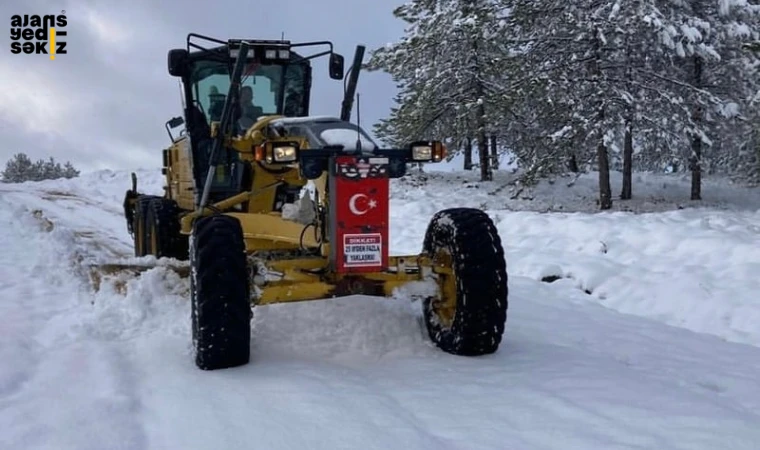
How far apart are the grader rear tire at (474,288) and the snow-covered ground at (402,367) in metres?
0.15

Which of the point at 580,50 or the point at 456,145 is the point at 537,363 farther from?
the point at 456,145

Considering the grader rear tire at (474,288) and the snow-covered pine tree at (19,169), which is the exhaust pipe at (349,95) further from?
the snow-covered pine tree at (19,169)

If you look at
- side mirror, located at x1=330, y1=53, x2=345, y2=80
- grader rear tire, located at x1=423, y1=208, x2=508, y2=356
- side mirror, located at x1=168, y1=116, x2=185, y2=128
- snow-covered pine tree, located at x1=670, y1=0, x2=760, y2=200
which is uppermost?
snow-covered pine tree, located at x1=670, y1=0, x2=760, y2=200

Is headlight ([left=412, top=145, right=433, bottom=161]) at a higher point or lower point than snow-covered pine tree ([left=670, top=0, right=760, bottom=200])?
lower

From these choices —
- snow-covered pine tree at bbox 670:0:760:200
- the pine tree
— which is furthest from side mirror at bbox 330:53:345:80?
the pine tree

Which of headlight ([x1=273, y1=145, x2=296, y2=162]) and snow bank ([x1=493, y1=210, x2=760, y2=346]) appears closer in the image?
headlight ([x1=273, y1=145, x2=296, y2=162])

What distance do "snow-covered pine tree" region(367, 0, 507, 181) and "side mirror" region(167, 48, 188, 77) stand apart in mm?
14596

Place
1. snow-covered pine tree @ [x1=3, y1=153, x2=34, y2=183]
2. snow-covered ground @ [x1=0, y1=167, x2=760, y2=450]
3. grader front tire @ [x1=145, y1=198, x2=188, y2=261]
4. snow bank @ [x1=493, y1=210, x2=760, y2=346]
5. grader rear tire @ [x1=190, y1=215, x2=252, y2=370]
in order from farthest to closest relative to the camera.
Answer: snow-covered pine tree @ [x1=3, y1=153, x2=34, y2=183], grader front tire @ [x1=145, y1=198, x2=188, y2=261], snow bank @ [x1=493, y1=210, x2=760, y2=346], grader rear tire @ [x1=190, y1=215, x2=252, y2=370], snow-covered ground @ [x1=0, y1=167, x2=760, y2=450]

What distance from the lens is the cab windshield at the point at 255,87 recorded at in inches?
285

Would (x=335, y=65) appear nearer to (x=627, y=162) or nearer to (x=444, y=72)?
(x=444, y=72)

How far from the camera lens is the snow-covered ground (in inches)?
134

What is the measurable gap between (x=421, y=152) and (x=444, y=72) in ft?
58.2

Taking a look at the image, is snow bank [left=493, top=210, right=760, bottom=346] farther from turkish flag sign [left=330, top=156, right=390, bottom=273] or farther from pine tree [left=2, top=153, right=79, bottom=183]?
pine tree [left=2, top=153, right=79, bottom=183]

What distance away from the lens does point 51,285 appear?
7.10 meters
